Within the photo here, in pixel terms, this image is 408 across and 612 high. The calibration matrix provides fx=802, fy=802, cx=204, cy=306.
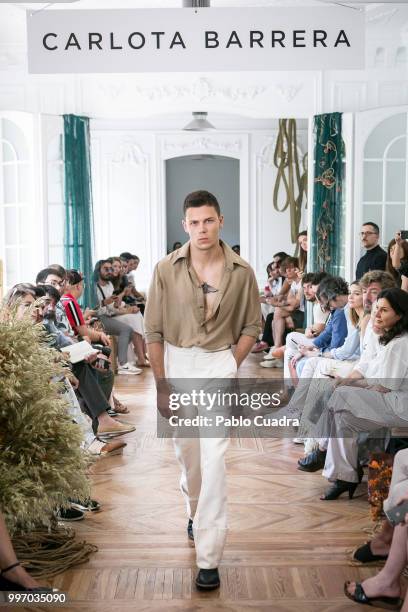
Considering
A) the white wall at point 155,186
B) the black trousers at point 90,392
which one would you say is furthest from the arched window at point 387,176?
the white wall at point 155,186

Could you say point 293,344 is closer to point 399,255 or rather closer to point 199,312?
point 399,255

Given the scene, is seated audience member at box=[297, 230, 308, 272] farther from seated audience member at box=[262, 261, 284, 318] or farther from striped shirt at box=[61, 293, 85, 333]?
striped shirt at box=[61, 293, 85, 333]

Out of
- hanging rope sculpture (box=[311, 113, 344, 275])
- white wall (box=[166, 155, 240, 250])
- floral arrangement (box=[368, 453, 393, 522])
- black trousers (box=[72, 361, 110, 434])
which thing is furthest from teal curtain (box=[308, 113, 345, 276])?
white wall (box=[166, 155, 240, 250])

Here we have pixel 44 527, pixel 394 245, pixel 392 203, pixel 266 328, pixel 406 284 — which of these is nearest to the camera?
pixel 44 527

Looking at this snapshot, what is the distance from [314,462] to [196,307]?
1.89 m

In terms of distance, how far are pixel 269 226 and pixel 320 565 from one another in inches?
366

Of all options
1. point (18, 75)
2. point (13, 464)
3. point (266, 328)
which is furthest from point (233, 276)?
point (266, 328)

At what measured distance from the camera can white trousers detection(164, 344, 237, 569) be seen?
317 cm

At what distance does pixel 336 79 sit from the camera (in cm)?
823

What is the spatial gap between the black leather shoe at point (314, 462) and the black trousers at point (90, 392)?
56.6 inches

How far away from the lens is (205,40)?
3850 mm

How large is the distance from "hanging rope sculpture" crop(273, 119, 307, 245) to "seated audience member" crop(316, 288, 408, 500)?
7582 millimetres

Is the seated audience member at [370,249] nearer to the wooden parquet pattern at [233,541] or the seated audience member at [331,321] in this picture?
the seated audience member at [331,321]

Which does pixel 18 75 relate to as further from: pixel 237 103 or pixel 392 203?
pixel 392 203
